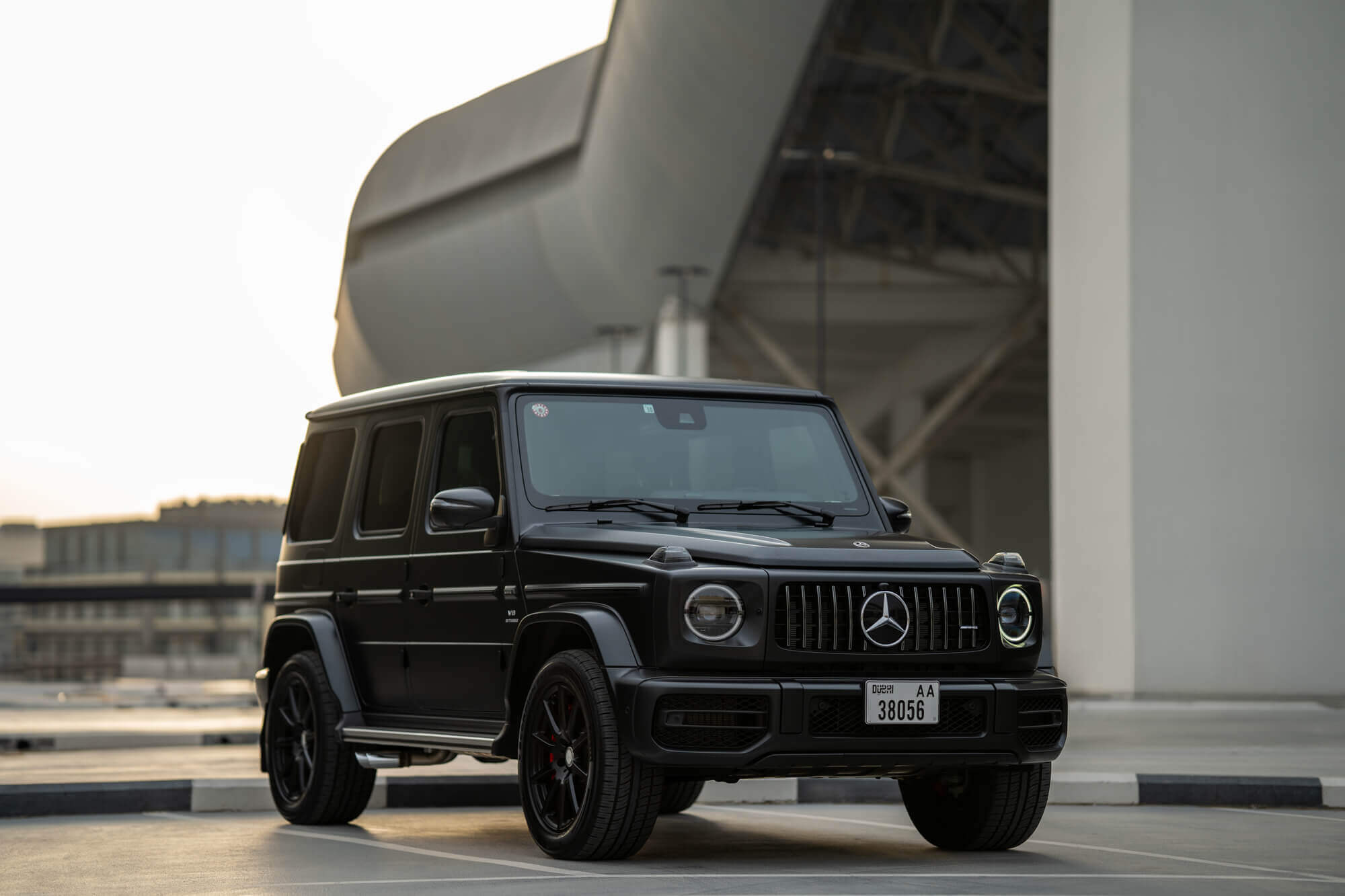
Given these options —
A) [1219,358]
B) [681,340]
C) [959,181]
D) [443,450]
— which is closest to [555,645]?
[443,450]


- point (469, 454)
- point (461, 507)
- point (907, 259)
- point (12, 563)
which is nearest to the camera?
point (461, 507)

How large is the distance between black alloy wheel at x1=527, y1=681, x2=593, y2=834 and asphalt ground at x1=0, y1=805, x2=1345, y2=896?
0.67 feet

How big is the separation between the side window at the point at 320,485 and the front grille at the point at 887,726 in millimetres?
3506

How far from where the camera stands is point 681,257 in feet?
139

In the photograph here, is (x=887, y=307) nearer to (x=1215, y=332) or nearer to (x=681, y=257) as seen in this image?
(x=681, y=257)

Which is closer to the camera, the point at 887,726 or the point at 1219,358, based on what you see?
the point at 887,726

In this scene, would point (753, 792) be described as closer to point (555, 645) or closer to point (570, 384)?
point (570, 384)

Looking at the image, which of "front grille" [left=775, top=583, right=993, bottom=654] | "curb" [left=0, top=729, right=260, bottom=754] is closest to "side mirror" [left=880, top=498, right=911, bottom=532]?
"front grille" [left=775, top=583, right=993, bottom=654]

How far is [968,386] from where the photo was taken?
4800cm

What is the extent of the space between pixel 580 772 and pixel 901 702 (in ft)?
4.05

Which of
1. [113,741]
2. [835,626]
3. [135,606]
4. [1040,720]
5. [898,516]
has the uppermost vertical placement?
[898,516]

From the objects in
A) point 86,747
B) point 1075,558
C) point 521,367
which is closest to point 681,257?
point 521,367

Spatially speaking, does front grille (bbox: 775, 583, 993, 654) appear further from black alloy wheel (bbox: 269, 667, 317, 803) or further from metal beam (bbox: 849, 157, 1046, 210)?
metal beam (bbox: 849, 157, 1046, 210)

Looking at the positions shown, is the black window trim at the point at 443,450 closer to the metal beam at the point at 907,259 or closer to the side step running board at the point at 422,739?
the side step running board at the point at 422,739
